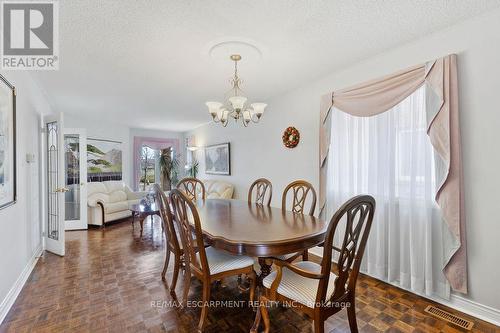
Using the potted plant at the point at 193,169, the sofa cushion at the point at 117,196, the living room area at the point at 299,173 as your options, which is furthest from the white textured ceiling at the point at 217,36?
the potted plant at the point at 193,169

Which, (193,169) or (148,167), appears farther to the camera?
(148,167)

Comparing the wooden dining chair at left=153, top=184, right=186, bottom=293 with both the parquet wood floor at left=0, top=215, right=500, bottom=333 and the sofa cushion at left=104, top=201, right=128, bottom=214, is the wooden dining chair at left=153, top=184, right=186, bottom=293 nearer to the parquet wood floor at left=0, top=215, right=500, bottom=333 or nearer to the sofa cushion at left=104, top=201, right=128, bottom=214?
the parquet wood floor at left=0, top=215, right=500, bottom=333

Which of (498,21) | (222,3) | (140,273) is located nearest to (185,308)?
(140,273)

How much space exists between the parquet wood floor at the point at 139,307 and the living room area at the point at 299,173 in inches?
0.7

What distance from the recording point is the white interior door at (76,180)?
4.46 m

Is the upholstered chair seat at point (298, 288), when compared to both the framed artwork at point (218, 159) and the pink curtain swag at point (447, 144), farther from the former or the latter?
the framed artwork at point (218, 159)

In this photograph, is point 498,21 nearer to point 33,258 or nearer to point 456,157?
point 456,157

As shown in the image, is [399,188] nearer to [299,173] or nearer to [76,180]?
[299,173]

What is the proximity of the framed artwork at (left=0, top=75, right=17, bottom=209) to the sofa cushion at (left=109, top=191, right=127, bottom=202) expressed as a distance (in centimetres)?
299

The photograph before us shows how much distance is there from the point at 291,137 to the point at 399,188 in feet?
5.38

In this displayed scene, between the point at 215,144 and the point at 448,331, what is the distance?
5.11 metres

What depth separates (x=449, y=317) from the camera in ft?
6.27

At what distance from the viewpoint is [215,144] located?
595 centimetres

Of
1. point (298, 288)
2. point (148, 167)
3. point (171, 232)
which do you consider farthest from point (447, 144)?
point (148, 167)
